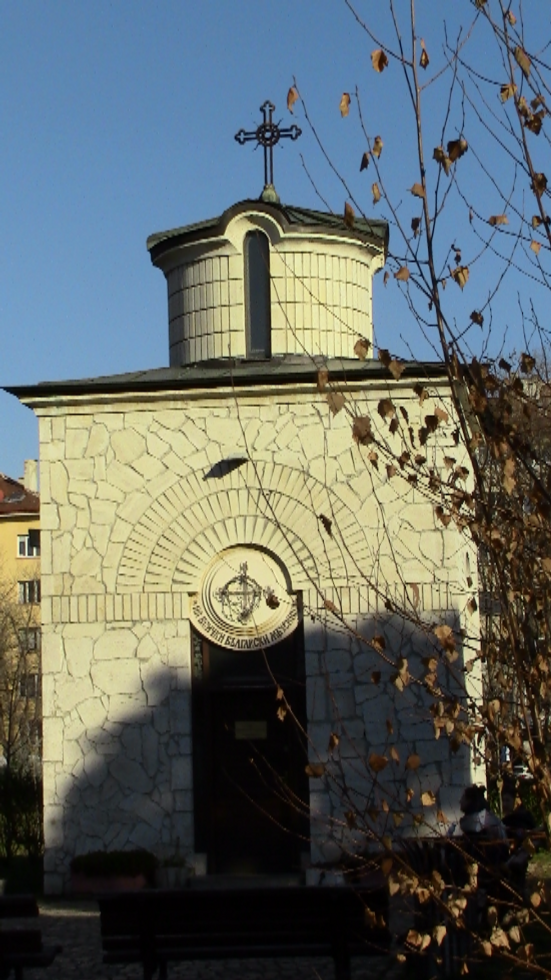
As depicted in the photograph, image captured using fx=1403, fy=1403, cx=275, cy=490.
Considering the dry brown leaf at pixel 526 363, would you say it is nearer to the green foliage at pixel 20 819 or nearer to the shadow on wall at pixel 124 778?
the shadow on wall at pixel 124 778

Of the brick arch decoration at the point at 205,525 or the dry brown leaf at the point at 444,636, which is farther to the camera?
the brick arch decoration at the point at 205,525

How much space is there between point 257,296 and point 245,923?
30.7 ft

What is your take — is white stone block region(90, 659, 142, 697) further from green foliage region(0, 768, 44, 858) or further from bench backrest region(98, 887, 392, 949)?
bench backrest region(98, 887, 392, 949)

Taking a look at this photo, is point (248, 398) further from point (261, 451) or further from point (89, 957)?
point (89, 957)

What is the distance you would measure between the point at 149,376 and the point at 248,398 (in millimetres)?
1423

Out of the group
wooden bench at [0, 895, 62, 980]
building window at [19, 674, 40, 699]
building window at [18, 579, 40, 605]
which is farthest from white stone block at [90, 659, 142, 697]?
building window at [18, 579, 40, 605]

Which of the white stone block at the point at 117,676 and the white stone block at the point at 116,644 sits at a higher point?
the white stone block at the point at 116,644

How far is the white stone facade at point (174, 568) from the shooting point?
51.0 feet

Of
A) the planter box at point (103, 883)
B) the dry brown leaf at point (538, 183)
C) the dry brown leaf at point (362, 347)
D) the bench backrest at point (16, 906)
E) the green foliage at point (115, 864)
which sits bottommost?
the planter box at point (103, 883)

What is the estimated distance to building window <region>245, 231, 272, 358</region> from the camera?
17.6 m

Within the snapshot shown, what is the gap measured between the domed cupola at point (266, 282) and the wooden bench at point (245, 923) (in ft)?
28.1

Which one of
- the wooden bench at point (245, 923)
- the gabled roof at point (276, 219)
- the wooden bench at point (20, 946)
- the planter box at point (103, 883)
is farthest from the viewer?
the gabled roof at point (276, 219)

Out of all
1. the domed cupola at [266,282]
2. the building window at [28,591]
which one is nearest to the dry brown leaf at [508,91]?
the domed cupola at [266,282]

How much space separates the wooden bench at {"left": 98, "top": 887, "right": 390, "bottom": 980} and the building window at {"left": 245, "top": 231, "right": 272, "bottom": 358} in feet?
28.6
